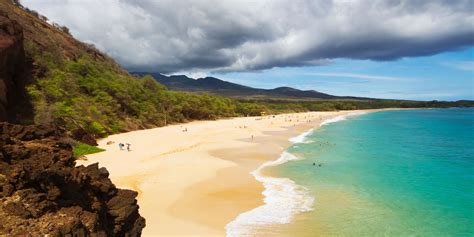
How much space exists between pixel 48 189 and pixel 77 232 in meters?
1.45

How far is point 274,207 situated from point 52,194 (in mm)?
12416

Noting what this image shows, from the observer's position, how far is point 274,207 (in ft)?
59.6

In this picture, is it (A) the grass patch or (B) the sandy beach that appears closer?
(B) the sandy beach

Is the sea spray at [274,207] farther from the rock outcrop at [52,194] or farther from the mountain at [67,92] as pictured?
the mountain at [67,92]

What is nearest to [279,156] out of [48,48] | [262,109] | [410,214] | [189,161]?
[189,161]

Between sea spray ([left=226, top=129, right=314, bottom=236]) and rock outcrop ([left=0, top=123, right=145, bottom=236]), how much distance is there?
6.35m

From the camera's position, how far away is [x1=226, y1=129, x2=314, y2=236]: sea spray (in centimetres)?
1528

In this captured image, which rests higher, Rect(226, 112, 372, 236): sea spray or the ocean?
Rect(226, 112, 372, 236): sea spray

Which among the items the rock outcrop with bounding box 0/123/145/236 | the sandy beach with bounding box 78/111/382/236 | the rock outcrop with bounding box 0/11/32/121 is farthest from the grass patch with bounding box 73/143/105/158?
the rock outcrop with bounding box 0/123/145/236

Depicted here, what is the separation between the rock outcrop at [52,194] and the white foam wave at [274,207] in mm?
6351

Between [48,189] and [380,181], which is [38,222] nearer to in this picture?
[48,189]

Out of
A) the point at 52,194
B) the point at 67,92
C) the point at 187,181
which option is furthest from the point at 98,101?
the point at 52,194

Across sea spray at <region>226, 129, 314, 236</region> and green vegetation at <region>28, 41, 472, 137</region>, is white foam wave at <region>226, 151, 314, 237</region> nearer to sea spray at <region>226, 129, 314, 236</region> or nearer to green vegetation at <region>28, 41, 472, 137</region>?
sea spray at <region>226, 129, 314, 236</region>

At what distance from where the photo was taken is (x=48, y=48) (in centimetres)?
5769
